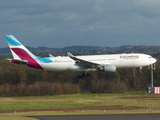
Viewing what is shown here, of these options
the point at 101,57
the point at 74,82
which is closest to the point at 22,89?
the point at 74,82

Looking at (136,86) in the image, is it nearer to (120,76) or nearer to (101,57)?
(120,76)

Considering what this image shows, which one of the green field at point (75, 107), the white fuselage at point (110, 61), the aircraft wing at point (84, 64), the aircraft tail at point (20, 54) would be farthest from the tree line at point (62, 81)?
the aircraft wing at point (84, 64)

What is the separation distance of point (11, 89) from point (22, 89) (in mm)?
3623

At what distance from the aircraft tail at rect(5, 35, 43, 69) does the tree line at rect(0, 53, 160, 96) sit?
40472mm

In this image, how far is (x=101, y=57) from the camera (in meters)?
68.4

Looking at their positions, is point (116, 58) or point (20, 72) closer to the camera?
point (116, 58)

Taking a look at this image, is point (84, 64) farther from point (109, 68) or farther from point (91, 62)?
point (109, 68)

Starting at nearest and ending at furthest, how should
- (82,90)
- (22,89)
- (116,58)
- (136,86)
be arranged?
(116,58) < (22,89) < (82,90) < (136,86)

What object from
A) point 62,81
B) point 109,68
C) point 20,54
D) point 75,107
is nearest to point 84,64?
point 109,68

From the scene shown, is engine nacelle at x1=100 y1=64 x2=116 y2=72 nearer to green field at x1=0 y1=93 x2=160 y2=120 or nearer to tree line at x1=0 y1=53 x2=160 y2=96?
green field at x1=0 y1=93 x2=160 y2=120

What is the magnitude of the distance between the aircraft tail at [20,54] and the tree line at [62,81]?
40472mm

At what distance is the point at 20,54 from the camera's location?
70938 mm

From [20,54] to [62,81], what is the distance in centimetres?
5941

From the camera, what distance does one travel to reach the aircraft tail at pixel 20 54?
69312 millimetres
